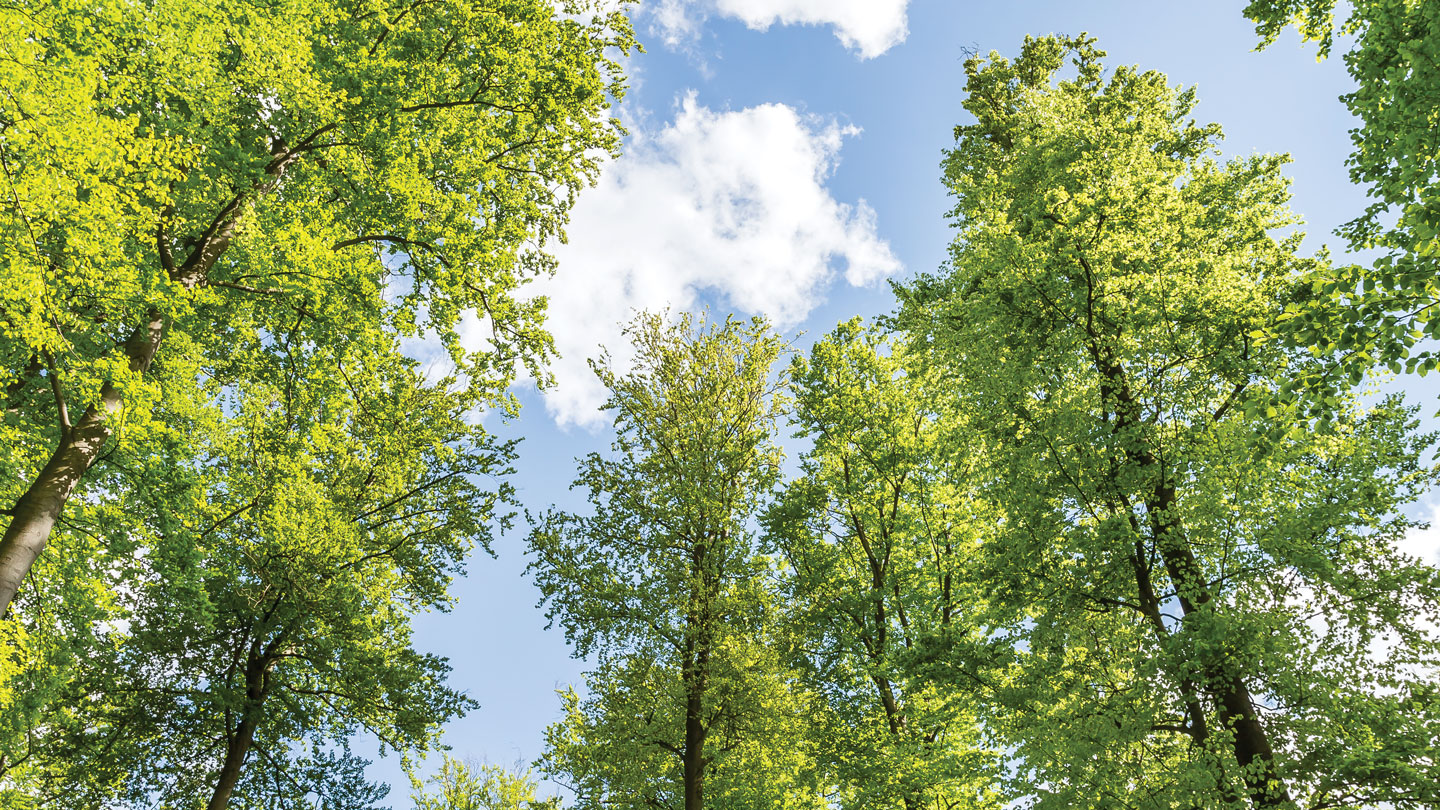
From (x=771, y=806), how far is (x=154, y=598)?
12714 mm

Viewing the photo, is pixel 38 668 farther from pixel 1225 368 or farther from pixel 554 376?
pixel 1225 368

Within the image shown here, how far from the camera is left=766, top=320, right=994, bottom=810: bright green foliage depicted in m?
12.5

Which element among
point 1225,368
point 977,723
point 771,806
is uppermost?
point 1225,368

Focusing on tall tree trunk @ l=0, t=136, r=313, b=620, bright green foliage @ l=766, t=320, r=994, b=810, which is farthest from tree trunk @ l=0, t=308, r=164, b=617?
bright green foliage @ l=766, t=320, r=994, b=810

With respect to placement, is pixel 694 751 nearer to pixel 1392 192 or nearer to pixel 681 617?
pixel 681 617

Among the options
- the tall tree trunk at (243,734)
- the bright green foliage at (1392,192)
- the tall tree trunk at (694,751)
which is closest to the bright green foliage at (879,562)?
the tall tree trunk at (694,751)

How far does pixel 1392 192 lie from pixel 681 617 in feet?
40.1

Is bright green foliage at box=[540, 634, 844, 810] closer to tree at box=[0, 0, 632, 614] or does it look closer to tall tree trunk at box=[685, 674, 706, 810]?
tall tree trunk at box=[685, 674, 706, 810]

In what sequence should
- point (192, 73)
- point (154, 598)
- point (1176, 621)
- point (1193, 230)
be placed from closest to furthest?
point (192, 73), point (1176, 621), point (1193, 230), point (154, 598)

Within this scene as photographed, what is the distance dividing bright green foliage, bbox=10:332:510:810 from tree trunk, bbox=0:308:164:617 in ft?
9.62

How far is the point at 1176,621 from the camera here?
9078mm

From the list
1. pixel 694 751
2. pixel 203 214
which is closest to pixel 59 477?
pixel 203 214

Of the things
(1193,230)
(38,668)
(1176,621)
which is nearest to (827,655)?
(1176,621)

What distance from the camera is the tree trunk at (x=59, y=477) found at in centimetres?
726
